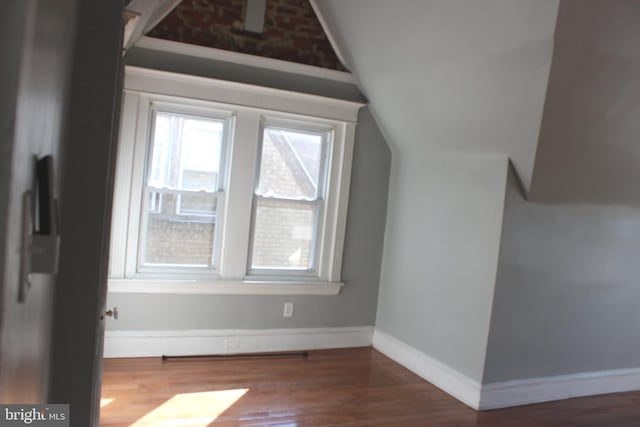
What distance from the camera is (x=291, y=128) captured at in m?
3.92

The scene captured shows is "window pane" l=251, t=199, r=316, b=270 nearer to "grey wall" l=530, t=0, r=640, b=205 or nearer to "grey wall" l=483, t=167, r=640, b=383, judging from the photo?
"grey wall" l=483, t=167, r=640, b=383

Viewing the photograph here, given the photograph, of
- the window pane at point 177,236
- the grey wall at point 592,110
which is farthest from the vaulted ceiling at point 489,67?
the window pane at point 177,236

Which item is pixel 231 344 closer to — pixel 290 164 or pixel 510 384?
pixel 290 164

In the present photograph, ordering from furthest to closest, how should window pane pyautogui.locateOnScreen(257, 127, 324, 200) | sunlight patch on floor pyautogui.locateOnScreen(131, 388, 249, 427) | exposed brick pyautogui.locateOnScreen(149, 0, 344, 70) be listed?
window pane pyautogui.locateOnScreen(257, 127, 324, 200), exposed brick pyautogui.locateOnScreen(149, 0, 344, 70), sunlight patch on floor pyautogui.locateOnScreen(131, 388, 249, 427)

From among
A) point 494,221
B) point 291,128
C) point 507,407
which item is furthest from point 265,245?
point 507,407

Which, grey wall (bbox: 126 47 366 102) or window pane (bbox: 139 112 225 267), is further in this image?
window pane (bbox: 139 112 225 267)

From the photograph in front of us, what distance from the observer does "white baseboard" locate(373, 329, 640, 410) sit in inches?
126

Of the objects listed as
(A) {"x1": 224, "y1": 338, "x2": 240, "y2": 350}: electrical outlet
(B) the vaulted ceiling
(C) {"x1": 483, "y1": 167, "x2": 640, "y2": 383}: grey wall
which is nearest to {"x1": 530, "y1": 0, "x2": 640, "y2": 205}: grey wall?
(B) the vaulted ceiling

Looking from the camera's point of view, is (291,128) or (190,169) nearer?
(190,169)

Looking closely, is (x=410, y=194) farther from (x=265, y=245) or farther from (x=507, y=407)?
(x=507, y=407)

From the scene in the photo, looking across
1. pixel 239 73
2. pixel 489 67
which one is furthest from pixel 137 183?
pixel 489 67

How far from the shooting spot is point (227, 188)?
147 inches

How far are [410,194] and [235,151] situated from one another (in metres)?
1.47

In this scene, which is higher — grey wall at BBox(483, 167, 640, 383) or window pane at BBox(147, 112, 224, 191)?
window pane at BBox(147, 112, 224, 191)
